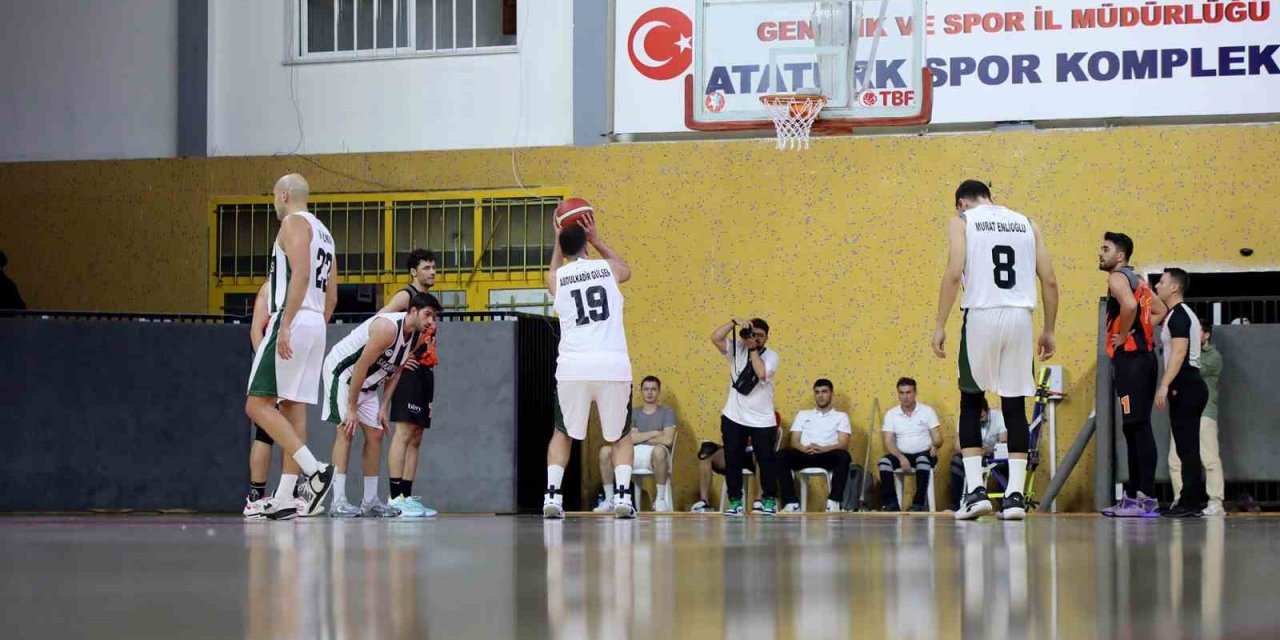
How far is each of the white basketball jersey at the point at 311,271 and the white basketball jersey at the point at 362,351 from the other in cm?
76

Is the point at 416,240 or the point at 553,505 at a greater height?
the point at 416,240

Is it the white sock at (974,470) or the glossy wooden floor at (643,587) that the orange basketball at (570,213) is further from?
the glossy wooden floor at (643,587)

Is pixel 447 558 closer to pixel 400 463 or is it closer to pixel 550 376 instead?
pixel 400 463

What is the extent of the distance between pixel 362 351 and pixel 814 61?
589 centimetres

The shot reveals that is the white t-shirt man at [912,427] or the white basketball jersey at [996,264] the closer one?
the white basketball jersey at [996,264]

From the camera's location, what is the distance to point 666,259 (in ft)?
54.3

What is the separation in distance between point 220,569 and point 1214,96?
1264 centimetres

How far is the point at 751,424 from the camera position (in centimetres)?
1488

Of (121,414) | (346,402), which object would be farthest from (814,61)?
(121,414)

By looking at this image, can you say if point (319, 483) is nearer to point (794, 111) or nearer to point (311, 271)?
point (311, 271)

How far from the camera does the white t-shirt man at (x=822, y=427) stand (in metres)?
15.7

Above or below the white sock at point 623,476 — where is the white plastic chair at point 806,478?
below

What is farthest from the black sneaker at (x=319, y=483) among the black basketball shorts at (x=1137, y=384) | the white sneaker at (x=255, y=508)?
the black basketball shorts at (x=1137, y=384)

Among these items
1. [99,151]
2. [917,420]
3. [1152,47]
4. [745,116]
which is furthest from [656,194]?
[99,151]
